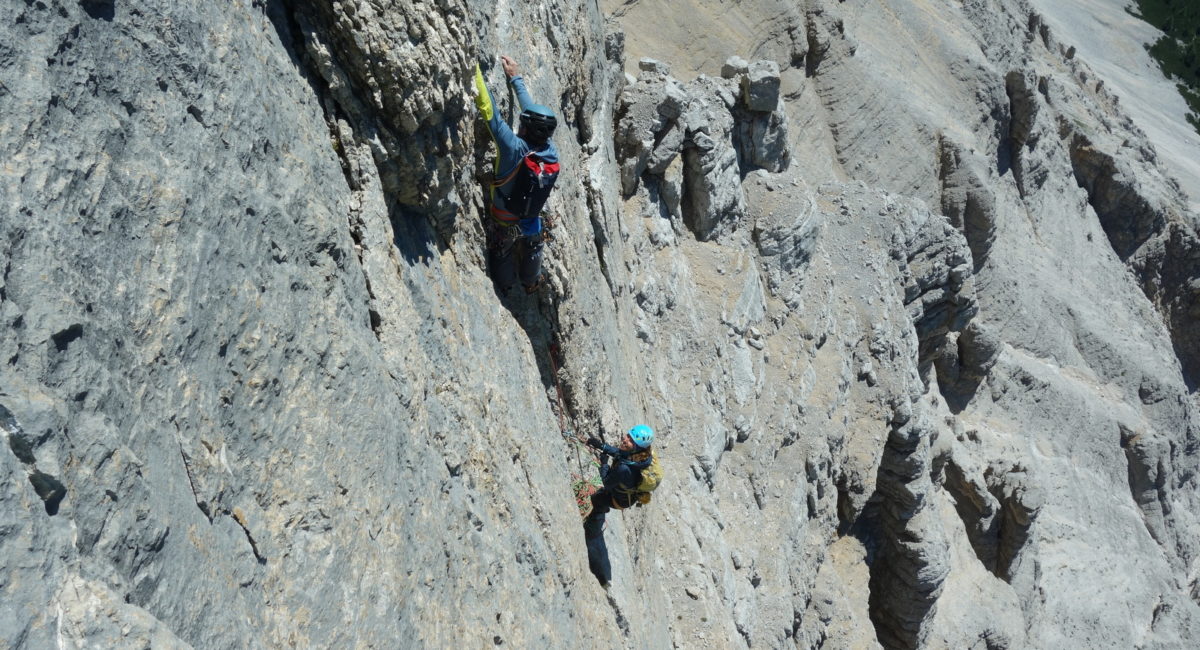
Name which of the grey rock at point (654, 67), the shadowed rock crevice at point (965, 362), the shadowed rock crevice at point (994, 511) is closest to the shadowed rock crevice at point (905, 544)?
the shadowed rock crevice at point (994, 511)

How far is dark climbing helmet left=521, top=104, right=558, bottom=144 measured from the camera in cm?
848

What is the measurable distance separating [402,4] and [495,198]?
224cm

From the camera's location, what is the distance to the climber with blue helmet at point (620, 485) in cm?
969

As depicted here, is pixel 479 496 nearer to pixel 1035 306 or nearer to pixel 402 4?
pixel 402 4

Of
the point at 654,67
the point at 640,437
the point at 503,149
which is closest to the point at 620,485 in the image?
the point at 640,437

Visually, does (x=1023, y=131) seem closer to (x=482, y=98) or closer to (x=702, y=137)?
(x=702, y=137)

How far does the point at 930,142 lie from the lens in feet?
85.5

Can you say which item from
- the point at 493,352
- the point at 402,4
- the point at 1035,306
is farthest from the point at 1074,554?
the point at 402,4

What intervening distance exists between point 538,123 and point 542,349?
2.59 metres

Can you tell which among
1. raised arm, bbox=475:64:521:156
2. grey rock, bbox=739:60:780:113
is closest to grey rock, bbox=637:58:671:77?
grey rock, bbox=739:60:780:113

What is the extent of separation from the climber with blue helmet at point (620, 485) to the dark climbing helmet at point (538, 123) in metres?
3.24

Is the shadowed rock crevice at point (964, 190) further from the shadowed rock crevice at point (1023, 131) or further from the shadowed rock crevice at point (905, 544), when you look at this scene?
the shadowed rock crevice at point (905, 544)

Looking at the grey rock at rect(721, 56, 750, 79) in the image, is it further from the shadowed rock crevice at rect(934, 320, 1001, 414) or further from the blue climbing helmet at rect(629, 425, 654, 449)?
the blue climbing helmet at rect(629, 425, 654, 449)

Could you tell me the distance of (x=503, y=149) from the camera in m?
8.38
